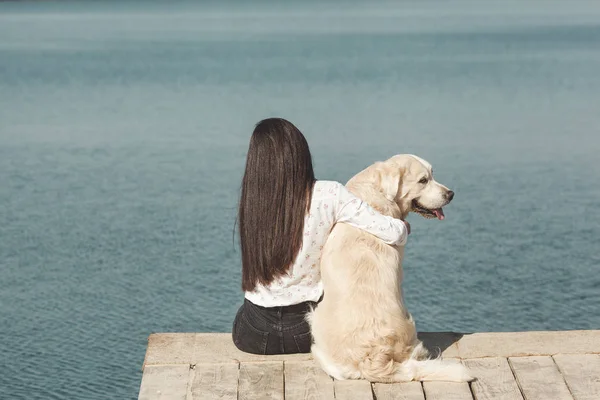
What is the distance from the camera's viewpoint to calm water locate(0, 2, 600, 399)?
703cm

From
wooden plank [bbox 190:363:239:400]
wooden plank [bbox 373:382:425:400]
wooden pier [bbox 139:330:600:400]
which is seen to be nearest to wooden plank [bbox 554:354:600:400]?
wooden pier [bbox 139:330:600:400]

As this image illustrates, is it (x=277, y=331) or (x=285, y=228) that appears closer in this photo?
(x=285, y=228)

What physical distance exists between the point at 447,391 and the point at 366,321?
0.45m

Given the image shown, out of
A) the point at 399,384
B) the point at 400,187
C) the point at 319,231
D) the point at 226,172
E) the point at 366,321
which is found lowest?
the point at 226,172

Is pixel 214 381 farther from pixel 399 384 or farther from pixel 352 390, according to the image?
pixel 399 384

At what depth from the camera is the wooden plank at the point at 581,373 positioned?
3.77 meters

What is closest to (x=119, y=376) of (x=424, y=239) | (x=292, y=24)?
(x=424, y=239)

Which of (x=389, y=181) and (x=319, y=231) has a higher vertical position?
(x=389, y=181)

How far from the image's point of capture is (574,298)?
727cm

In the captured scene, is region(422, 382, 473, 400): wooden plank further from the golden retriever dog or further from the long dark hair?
the long dark hair

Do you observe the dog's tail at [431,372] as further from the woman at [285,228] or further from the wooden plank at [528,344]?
the woman at [285,228]

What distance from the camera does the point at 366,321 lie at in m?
3.77

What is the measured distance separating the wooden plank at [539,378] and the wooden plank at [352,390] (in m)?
0.66

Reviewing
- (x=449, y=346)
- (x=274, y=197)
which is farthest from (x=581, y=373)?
(x=274, y=197)
